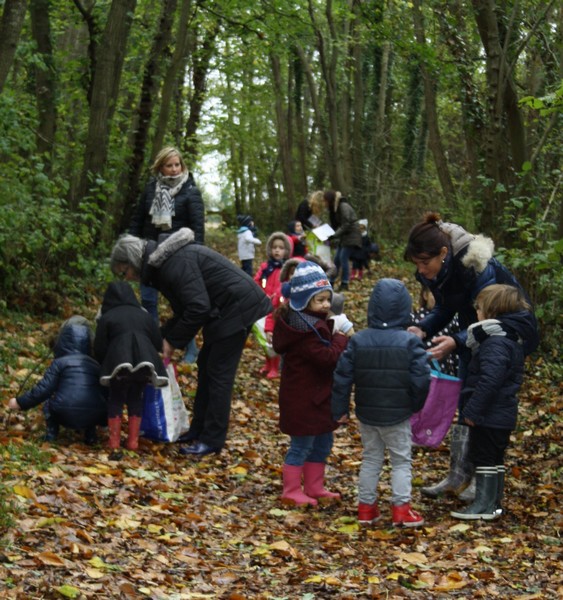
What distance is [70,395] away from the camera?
26.1 ft

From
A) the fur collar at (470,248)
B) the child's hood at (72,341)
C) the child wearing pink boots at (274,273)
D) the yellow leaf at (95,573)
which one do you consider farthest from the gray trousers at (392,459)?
the child wearing pink boots at (274,273)

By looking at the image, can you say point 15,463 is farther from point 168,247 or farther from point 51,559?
point 168,247

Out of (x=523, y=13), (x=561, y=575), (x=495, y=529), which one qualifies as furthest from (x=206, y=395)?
(x=523, y=13)

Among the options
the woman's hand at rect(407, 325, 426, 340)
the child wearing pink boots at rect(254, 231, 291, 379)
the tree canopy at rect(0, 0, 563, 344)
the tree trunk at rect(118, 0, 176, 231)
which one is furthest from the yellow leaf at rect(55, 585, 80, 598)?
the tree trunk at rect(118, 0, 176, 231)

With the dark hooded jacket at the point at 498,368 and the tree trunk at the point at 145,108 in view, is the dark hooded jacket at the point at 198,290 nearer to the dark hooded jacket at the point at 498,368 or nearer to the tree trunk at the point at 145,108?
the dark hooded jacket at the point at 498,368

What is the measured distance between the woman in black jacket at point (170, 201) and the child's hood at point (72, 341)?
2.58m

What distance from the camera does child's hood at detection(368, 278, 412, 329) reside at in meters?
6.97

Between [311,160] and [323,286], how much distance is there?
108 feet

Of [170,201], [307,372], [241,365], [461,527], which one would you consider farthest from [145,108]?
[461,527]

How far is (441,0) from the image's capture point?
49.2 ft

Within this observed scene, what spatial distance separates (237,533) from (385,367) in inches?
62.4

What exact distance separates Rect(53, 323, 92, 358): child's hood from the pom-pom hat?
2118 mm

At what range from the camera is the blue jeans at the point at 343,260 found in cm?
1963

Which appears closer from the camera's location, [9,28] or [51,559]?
[51,559]
